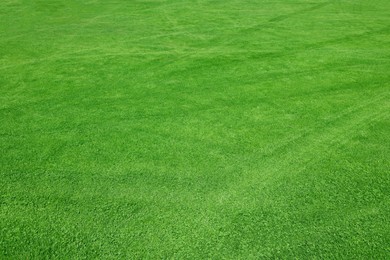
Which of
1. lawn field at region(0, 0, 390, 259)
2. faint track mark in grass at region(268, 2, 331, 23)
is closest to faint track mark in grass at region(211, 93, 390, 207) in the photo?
lawn field at region(0, 0, 390, 259)

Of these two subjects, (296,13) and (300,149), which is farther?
(296,13)

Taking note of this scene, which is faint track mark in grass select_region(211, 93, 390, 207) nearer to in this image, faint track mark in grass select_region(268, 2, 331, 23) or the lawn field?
the lawn field

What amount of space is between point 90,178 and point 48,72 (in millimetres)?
3001

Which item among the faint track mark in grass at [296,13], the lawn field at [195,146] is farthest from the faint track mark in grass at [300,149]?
the faint track mark in grass at [296,13]

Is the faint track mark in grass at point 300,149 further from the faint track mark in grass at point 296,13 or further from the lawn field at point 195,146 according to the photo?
the faint track mark in grass at point 296,13

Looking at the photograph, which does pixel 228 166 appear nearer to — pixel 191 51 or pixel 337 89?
pixel 337 89

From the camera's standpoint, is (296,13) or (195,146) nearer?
(195,146)

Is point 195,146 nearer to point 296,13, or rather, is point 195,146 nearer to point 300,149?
point 300,149

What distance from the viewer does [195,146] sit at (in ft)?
11.9

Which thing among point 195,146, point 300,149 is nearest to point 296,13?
point 300,149

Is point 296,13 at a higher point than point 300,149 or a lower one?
higher

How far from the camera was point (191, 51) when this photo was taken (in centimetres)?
639

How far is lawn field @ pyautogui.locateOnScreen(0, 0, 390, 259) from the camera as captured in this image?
8.62 ft

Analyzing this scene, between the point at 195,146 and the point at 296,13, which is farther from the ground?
the point at 296,13
